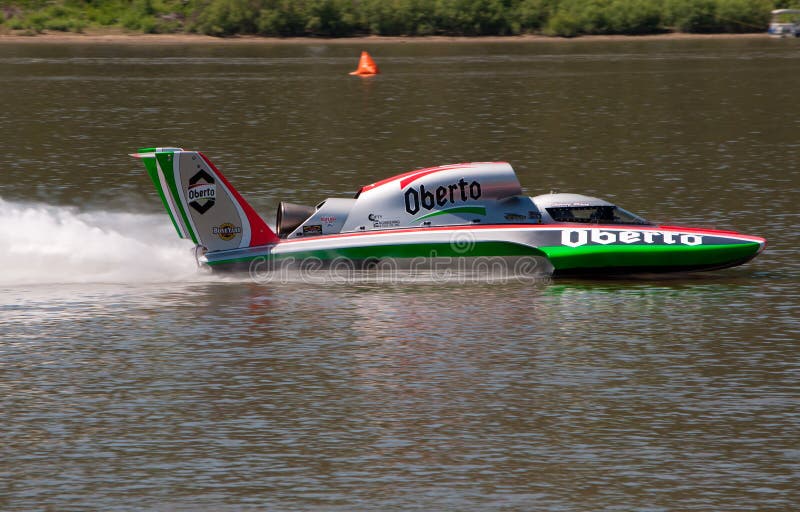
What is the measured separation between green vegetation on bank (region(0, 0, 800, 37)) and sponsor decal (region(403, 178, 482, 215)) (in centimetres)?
6429

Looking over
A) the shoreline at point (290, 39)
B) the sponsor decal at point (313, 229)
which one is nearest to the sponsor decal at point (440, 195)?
the sponsor decal at point (313, 229)

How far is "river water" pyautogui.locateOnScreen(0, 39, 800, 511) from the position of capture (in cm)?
1369

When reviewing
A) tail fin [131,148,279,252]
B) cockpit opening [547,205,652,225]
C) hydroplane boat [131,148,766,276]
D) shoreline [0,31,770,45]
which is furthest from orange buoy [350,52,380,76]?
cockpit opening [547,205,652,225]

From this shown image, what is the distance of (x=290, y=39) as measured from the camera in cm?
8656

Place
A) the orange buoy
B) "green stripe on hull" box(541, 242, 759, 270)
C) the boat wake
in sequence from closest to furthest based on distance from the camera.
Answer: "green stripe on hull" box(541, 242, 759, 270), the boat wake, the orange buoy

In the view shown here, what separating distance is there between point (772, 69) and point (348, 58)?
24.5 meters

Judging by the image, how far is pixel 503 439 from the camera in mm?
14797

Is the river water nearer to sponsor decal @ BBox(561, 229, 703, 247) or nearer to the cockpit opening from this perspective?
sponsor decal @ BBox(561, 229, 703, 247)

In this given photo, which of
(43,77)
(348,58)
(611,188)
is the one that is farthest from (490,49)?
(611,188)

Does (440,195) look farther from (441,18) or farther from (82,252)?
(441,18)

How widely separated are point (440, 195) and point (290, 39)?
6642 cm

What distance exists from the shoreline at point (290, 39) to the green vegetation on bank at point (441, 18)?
0.54 metres

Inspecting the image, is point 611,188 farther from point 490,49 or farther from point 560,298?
point 490,49

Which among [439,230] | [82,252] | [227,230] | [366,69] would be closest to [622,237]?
[439,230]
